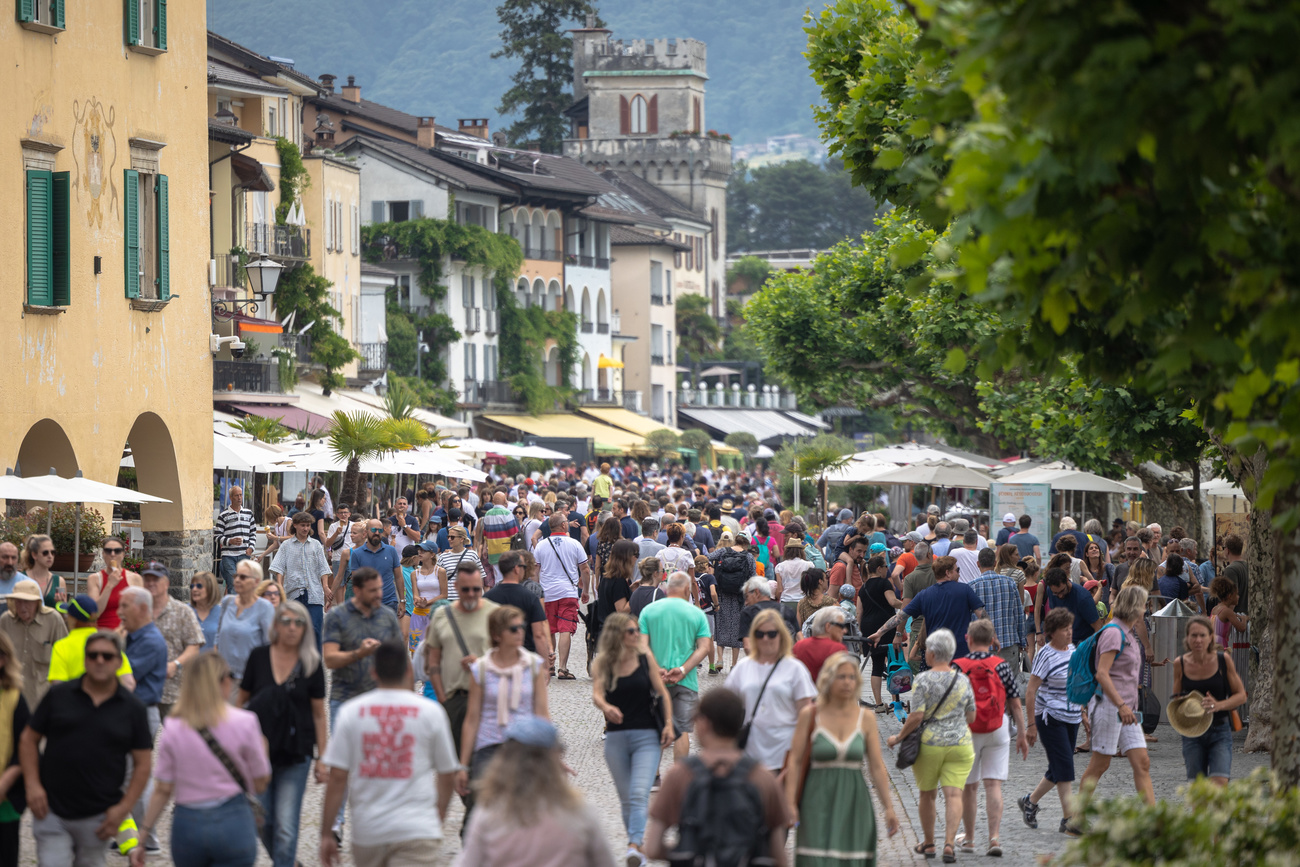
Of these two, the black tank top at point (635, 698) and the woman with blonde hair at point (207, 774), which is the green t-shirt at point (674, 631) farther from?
the woman with blonde hair at point (207, 774)

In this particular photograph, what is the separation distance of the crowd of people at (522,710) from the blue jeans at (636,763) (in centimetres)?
1

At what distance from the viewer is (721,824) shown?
6207 mm

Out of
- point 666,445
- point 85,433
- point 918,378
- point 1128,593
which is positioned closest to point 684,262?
point 666,445

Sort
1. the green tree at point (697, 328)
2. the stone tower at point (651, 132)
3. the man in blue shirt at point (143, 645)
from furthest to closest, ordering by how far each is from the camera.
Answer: the stone tower at point (651, 132) < the green tree at point (697, 328) < the man in blue shirt at point (143, 645)

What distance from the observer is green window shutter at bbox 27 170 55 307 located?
62.1ft

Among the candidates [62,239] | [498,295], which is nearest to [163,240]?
[62,239]

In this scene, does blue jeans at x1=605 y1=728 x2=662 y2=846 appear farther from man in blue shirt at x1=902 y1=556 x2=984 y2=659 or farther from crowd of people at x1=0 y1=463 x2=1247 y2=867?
man in blue shirt at x1=902 y1=556 x2=984 y2=659

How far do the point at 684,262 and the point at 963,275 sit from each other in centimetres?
8596

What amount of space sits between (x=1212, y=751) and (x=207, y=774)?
6.50m

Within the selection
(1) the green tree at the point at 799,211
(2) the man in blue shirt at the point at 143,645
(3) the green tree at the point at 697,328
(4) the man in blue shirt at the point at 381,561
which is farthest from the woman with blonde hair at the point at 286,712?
(1) the green tree at the point at 799,211

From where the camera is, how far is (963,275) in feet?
18.7

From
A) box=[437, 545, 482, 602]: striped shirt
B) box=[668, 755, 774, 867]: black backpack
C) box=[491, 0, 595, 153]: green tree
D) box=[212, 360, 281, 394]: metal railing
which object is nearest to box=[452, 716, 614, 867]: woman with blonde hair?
box=[668, 755, 774, 867]: black backpack

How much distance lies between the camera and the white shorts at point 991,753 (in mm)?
10602

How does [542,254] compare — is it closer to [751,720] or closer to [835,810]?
[751,720]
